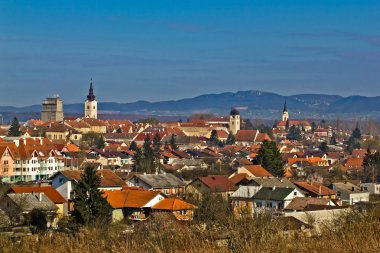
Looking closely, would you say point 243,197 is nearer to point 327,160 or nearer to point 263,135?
point 327,160

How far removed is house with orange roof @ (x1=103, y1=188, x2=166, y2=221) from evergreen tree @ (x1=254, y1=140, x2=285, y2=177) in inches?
681

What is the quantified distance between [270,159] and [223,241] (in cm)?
3600

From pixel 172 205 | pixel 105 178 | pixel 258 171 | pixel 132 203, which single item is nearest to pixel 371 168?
pixel 258 171

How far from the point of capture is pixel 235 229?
31.6ft

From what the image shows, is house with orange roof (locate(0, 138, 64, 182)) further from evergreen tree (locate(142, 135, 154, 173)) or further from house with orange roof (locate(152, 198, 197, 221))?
house with orange roof (locate(152, 198, 197, 221))

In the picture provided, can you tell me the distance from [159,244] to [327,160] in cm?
5843

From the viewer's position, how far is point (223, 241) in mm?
9008

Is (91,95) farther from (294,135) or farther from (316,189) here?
(316,189)

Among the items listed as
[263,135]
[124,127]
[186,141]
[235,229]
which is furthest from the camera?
[124,127]

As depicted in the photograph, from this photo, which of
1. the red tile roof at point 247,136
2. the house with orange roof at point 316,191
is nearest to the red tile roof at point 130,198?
the house with orange roof at point 316,191

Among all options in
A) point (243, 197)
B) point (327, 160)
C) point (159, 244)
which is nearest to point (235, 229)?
point (159, 244)

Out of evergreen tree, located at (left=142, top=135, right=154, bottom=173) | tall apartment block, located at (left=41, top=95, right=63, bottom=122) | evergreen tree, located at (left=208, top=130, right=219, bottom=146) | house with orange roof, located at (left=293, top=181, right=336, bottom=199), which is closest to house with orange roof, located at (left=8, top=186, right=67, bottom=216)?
house with orange roof, located at (left=293, top=181, right=336, bottom=199)

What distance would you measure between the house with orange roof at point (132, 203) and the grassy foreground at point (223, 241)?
1590 cm

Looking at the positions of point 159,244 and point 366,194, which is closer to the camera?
point 159,244
